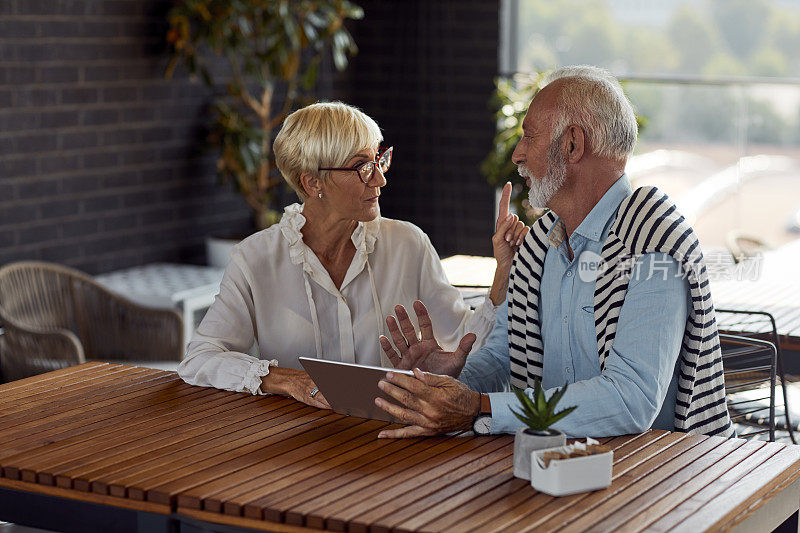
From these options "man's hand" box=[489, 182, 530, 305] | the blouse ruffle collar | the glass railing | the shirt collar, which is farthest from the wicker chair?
the glass railing

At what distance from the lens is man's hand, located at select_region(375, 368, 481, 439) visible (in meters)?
2.22

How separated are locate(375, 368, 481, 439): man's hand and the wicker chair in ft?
8.67

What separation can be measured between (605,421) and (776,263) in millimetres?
2737

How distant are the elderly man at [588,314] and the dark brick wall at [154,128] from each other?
307cm

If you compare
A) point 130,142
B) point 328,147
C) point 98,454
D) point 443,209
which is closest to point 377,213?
point 328,147

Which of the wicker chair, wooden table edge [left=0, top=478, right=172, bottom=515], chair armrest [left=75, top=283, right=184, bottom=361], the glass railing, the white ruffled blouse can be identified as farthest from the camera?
the glass railing

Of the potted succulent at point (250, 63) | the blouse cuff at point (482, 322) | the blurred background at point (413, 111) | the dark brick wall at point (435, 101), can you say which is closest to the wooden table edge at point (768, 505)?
the blouse cuff at point (482, 322)

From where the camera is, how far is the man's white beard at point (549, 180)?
2531 millimetres

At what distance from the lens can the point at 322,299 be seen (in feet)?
9.66

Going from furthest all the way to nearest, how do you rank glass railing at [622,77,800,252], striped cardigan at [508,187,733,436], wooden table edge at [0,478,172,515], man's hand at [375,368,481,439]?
glass railing at [622,77,800,252], striped cardigan at [508,187,733,436], man's hand at [375,368,481,439], wooden table edge at [0,478,172,515]

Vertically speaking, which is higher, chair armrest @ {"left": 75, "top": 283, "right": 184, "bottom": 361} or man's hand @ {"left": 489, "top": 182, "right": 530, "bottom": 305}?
man's hand @ {"left": 489, "top": 182, "right": 530, "bottom": 305}

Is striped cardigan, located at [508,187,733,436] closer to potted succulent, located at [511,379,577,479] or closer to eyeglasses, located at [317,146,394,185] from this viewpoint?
potted succulent, located at [511,379,577,479]

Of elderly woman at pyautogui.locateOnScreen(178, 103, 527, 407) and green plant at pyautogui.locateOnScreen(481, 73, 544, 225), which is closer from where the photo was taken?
elderly woman at pyautogui.locateOnScreen(178, 103, 527, 407)

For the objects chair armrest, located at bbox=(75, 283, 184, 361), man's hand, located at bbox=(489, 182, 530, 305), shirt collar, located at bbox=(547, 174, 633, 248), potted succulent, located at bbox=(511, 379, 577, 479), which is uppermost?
shirt collar, located at bbox=(547, 174, 633, 248)
